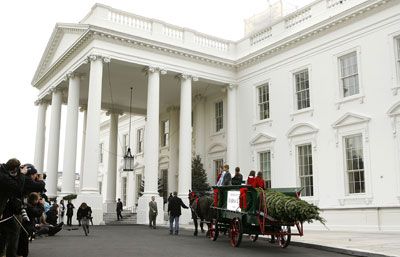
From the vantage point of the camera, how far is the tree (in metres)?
26.2

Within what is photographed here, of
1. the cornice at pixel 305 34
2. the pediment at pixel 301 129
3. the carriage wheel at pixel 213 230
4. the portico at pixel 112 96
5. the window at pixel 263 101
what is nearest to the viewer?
the carriage wheel at pixel 213 230

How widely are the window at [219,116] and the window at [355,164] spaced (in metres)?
9.87

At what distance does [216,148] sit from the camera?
2761cm

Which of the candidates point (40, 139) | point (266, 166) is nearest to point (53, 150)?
point (40, 139)

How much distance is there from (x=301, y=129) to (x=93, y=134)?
10.3m

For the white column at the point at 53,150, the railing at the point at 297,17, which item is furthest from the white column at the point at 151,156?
the white column at the point at 53,150

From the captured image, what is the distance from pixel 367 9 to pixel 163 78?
41.3 ft

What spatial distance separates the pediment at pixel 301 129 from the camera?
20942 millimetres

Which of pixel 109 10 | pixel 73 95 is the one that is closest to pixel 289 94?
pixel 109 10

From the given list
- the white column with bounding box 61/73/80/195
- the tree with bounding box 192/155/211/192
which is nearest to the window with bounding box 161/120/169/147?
the tree with bounding box 192/155/211/192

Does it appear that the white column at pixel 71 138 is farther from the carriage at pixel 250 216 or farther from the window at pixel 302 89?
the carriage at pixel 250 216

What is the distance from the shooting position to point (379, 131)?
58.6 ft

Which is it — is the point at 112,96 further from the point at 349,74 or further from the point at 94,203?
the point at 349,74

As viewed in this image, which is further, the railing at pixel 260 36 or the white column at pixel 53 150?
the white column at pixel 53 150
